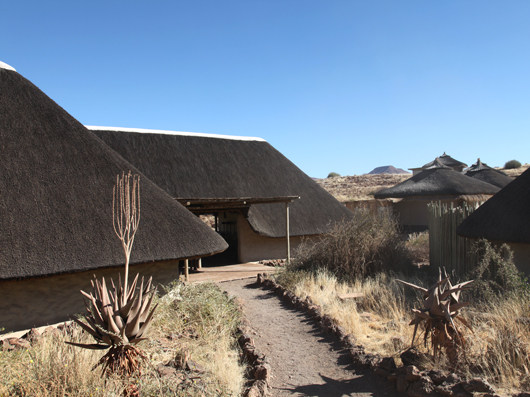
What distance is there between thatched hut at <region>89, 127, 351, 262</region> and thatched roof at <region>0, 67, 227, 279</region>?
15.1ft

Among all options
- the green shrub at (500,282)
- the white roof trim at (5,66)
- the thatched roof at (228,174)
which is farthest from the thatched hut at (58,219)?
the thatched roof at (228,174)

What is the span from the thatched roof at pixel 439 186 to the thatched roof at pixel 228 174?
8.56 metres

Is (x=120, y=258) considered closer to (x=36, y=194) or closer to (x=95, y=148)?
(x=36, y=194)

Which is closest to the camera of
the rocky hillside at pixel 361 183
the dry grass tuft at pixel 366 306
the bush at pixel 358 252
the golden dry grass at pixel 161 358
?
the golden dry grass at pixel 161 358

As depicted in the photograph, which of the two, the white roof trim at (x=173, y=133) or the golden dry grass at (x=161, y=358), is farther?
the white roof trim at (x=173, y=133)

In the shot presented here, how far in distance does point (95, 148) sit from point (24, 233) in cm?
242

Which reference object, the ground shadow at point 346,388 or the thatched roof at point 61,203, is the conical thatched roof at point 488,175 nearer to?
the thatched roof at point 61,203

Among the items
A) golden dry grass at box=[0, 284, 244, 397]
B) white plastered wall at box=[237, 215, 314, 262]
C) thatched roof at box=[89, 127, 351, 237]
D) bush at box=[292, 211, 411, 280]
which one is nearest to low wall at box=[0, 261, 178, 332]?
golden dry grass at box=[0, 284, 244, 397]

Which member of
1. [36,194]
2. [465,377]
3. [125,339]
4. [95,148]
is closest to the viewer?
[125,339]

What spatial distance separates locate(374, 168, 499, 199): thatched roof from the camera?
2170cm

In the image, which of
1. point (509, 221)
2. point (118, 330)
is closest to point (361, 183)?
point (509, 221)

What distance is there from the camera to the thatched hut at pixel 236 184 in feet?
44.3

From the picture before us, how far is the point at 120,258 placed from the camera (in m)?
6.65

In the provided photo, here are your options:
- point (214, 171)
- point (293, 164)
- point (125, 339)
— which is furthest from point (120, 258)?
point (293, 164)
